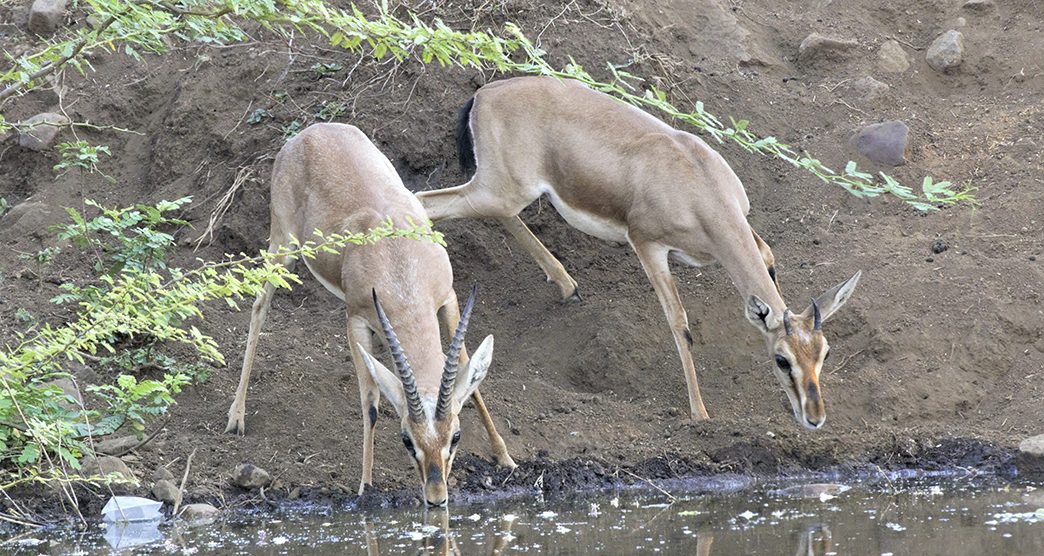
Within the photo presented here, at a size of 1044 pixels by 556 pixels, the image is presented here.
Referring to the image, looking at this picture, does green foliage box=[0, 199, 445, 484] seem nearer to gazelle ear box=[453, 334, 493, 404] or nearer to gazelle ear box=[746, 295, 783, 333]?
gazelle ear box=[453, 334, 493, 404]

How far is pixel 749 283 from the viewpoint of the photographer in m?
9.53

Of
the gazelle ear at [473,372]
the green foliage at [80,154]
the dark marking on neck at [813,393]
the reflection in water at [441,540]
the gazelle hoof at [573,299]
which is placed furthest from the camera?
the gazelle hoof at [573,299]

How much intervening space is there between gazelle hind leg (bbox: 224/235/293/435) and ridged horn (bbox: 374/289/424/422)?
6.75 ft

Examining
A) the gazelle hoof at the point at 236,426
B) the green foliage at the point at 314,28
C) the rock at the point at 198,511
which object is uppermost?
the green foliage at the point at 314,28

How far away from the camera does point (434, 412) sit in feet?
24.3

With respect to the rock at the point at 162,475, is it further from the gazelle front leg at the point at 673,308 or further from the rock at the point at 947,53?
the rock at the point at 947,53

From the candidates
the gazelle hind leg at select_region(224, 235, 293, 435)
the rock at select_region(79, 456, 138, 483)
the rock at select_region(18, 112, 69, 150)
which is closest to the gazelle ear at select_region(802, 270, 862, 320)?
the gazelle hind leg at select_region(224, 235, 293, 435)

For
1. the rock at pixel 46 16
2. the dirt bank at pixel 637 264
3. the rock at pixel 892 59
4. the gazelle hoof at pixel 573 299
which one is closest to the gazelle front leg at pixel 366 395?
the dirt bank at pixel 637 264

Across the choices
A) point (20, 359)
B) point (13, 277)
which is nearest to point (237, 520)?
point (20, 359)

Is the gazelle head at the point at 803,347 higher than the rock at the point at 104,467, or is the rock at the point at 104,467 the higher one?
the gazelle head at the point at 803,347

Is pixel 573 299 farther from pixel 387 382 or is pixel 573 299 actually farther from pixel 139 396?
pixel 139 396

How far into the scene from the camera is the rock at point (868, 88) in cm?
1277

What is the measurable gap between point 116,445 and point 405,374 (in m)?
2.56

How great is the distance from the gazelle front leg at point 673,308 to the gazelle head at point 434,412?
2.41 meters
